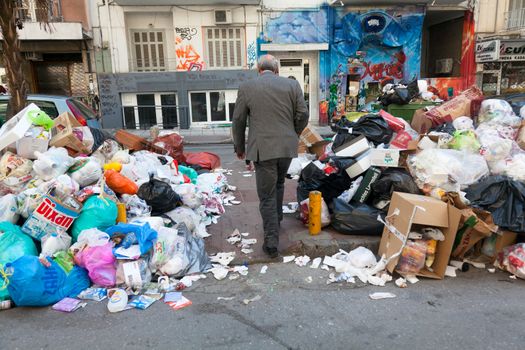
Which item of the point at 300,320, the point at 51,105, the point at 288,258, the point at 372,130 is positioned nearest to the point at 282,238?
the point at 288,258

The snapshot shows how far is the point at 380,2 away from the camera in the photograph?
1588cm

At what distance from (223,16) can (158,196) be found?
12784 millimetres

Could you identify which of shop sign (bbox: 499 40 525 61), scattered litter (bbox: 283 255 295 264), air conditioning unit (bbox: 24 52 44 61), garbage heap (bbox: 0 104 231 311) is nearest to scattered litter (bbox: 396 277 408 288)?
scattered litter (bbox: 283 255 295 264)

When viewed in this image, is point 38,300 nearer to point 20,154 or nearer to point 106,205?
point 106,205

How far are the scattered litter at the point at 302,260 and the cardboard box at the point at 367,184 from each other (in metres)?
0.90

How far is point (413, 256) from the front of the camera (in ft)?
11.5

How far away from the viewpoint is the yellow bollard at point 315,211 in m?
4.22

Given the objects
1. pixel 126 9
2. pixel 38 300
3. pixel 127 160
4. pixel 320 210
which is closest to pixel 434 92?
pixel 320 210

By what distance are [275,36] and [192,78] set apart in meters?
3.56

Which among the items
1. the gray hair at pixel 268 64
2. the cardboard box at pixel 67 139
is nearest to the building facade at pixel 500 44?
the gray hair at pixel 268 64

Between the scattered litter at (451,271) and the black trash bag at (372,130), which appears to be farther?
the black trash bag at (372,130)

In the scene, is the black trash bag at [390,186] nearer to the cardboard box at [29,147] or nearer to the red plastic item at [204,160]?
the cardboard box at [29,147]

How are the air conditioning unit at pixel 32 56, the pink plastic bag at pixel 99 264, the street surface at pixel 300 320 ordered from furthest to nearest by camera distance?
the air conditioning unit at pixel 32 56, the pink plastic bag at pixel 99 264, the street surface at pixel 300 320

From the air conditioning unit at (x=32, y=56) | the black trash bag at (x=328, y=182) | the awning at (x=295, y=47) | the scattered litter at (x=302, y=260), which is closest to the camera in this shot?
the scattered litter at (x=302, y=260)
